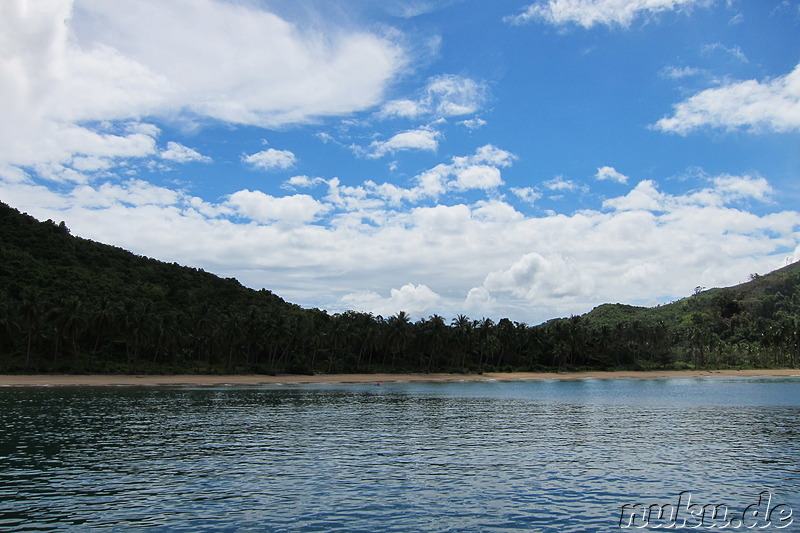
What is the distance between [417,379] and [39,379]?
81.1 meters

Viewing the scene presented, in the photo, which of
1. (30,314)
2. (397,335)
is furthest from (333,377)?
(30,314)

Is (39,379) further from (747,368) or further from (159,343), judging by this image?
(747,368)

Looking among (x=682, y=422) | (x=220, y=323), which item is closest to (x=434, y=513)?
(x=682, y=422)

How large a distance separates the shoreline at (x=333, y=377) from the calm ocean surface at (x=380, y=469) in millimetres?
45499

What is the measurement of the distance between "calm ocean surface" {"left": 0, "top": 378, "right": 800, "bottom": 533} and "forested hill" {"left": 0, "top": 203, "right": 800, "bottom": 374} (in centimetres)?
5624

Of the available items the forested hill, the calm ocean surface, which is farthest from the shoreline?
the calm ocean surface

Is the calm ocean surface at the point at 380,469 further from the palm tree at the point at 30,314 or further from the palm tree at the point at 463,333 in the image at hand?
the palm tree at the point at 463,333

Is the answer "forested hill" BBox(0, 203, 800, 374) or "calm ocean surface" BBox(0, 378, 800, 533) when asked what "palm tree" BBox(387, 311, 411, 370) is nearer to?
"forested hill" BBox(0, 203, 800, 374)

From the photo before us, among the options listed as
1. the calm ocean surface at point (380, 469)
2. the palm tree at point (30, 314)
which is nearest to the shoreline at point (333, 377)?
the palm tree at point (30, 314)

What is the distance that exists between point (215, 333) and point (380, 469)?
10157 cm

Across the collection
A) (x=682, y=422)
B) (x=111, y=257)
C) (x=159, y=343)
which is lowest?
(x=682, y=422)

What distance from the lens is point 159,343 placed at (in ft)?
385

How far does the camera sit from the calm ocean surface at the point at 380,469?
22484 millimetres

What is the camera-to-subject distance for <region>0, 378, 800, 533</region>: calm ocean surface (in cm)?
2248
